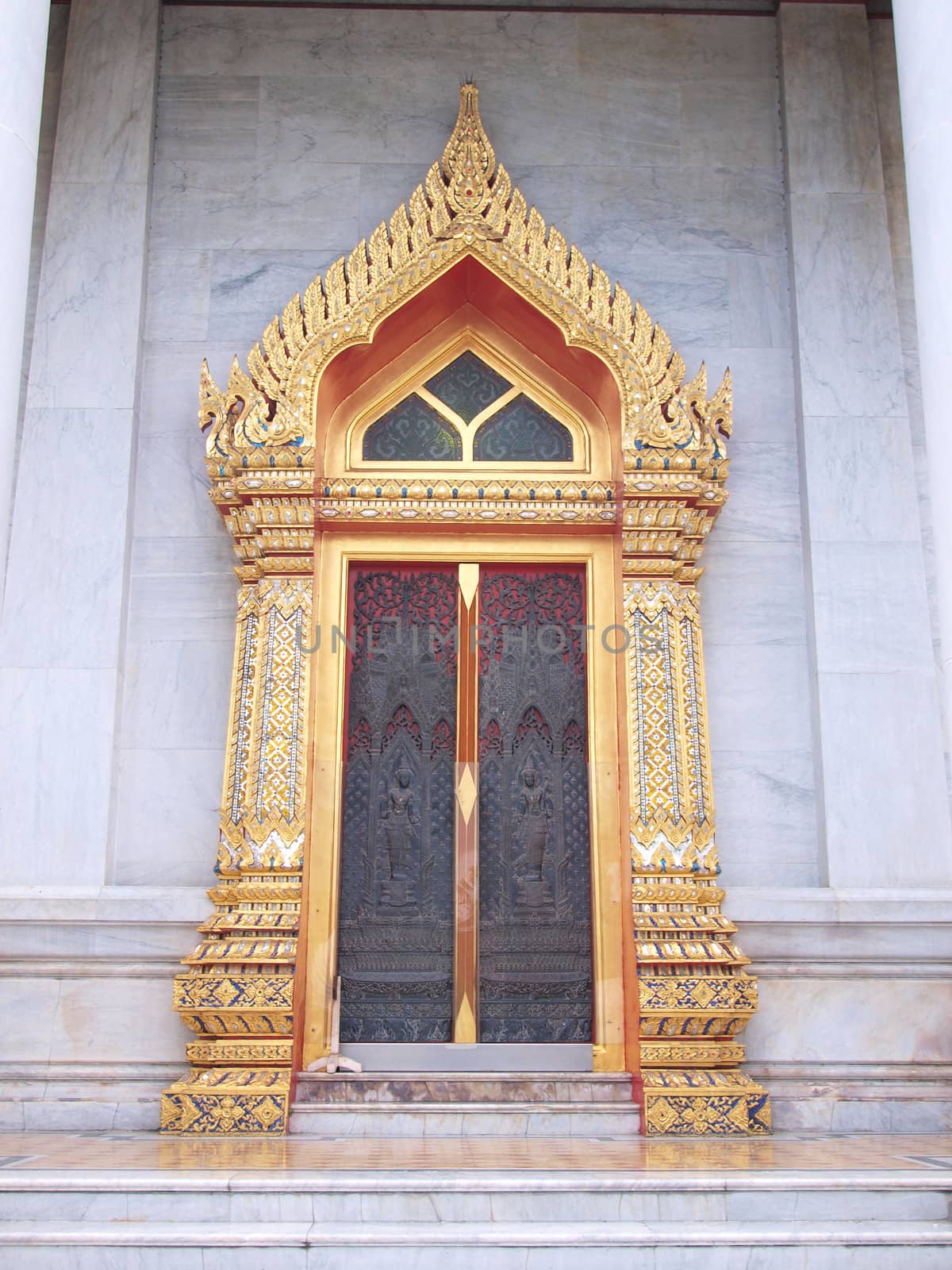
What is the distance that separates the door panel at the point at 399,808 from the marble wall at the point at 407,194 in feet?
2.32

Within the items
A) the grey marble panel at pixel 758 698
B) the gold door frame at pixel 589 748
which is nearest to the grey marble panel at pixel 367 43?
the gold door frame at pixel 589 748

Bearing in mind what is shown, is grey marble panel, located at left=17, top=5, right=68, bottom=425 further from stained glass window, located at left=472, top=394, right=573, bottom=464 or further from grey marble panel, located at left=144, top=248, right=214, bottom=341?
stained glass window, located at left=472, top=394, right=573, bottom=464

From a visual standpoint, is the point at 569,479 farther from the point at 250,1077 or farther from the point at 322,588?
the point at 250,1077

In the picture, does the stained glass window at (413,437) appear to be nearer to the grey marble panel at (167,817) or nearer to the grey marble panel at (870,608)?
the grey marble panel at (167,817)

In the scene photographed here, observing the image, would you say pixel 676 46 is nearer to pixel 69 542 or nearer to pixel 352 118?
pixel 352 118

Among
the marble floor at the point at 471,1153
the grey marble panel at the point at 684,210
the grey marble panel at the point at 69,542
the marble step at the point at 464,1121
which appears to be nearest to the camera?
the marble floor at the point at 471,1153

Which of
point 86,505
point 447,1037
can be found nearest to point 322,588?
point 86,505

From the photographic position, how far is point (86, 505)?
701 centimetres

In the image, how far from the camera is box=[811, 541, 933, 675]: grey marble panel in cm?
691

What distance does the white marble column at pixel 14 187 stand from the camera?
507cm

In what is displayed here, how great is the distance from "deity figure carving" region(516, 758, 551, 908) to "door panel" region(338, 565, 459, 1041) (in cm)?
36

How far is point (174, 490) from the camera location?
714cm

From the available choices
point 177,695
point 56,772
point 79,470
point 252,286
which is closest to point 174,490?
point 79,470

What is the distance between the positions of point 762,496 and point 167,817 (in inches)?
137
